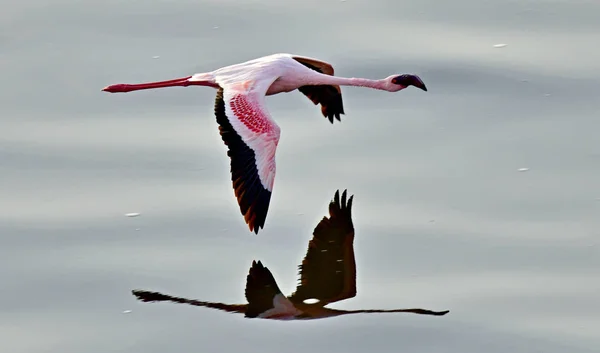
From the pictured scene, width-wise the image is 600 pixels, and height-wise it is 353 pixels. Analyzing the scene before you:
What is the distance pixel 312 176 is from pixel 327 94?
3.36ft

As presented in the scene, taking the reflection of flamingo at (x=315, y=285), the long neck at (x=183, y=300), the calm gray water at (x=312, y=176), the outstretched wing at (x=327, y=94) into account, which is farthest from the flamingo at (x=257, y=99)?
the long neck at (x=183, y=300)

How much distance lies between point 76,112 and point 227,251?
2199 mm

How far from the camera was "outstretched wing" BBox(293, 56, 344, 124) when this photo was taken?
33.7 ft

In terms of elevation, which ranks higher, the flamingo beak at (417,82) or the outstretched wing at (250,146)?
the flamingo beak at (417,82)

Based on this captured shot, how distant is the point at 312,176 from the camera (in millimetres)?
9477

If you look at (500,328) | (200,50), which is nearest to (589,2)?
(200,50)

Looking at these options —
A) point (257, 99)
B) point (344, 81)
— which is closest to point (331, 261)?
point (257, 99)

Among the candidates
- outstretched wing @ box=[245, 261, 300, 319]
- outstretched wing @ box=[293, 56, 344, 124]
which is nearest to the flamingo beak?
outstretched wing @ box=[293, 56, 344, 124]

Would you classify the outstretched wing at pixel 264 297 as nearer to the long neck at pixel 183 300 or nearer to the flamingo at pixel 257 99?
the long neck at pixel 183 300

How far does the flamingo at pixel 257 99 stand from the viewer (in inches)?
338

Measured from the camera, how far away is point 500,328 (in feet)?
25.5

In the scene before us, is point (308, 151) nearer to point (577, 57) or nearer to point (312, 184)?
point (312, 184)

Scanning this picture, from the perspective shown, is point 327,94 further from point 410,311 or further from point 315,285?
point 410,311

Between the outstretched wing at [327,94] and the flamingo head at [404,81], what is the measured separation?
0.46 m
